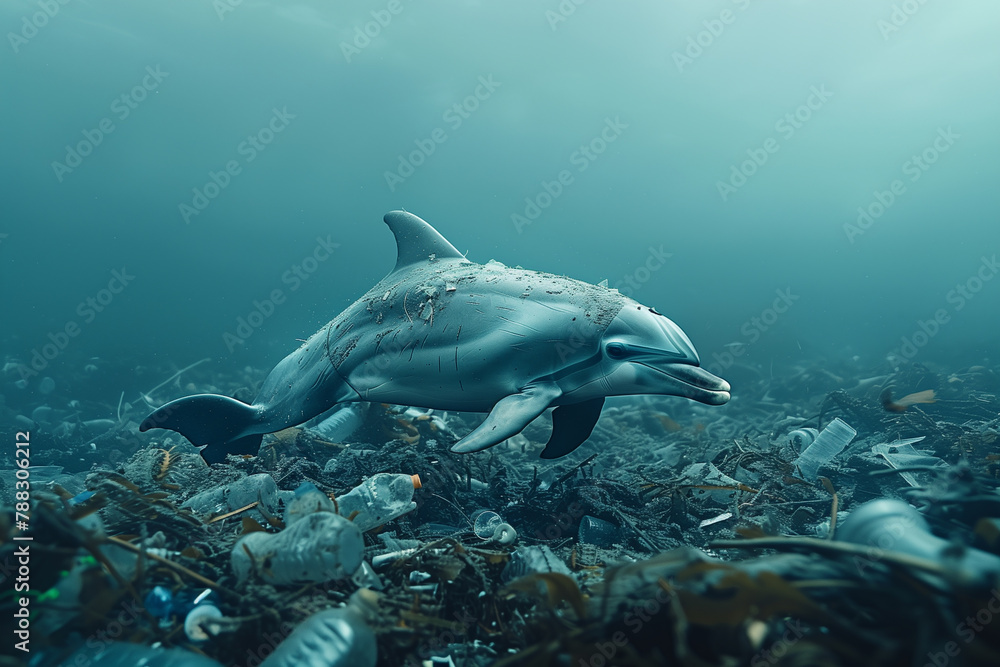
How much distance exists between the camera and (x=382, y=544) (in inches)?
115

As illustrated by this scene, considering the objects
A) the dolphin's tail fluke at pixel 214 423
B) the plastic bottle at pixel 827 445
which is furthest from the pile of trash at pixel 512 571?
the dolphin's tail fluke at pixel 214 423

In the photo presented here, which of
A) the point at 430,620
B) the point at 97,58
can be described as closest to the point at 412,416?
the point at 430,620

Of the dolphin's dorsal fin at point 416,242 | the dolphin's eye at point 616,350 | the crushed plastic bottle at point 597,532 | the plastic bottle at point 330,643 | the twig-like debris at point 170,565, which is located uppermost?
the dolphin's eye at point 616,350

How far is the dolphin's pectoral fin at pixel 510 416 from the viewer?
3.54 m

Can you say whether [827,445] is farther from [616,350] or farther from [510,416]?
[510,416]

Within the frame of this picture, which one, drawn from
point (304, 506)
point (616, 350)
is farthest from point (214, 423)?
point (616, 350)

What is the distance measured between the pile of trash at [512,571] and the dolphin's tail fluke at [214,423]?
37.3 inches

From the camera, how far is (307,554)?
2.11 m

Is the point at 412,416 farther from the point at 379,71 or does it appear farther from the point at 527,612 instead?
the point at 379,71

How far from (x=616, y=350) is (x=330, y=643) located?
3.00 metres

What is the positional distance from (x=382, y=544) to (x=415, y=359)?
194cm

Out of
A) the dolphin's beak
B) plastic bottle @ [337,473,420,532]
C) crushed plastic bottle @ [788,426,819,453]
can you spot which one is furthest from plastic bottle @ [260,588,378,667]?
crushed plastic bottle @ [788,426,819,453]

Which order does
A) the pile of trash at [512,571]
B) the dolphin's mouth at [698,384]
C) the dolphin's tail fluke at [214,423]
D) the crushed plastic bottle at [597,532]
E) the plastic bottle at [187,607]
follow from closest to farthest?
the pile of trash at [512,571] → the plastic bottle at [187,607] → the crushed plastic bottle at [597,532] → the dolphin's mouth at [698,384] → the dolphin's tail fluke at [214,423]

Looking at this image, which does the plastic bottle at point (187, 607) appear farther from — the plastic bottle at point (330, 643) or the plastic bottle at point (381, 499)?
the plastic bottle at point (381, 499)
